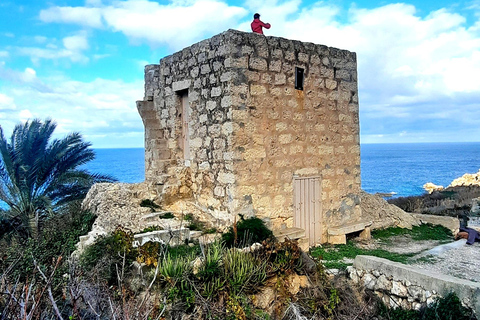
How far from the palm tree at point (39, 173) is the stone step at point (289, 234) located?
6.87 m

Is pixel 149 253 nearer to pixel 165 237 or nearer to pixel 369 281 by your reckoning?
pixel 165 237

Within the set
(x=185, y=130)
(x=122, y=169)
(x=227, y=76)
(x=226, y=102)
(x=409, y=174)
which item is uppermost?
(x=227, y=76)

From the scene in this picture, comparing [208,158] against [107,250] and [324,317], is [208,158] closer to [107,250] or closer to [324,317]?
[107,250]

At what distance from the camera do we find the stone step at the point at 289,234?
7427 mm

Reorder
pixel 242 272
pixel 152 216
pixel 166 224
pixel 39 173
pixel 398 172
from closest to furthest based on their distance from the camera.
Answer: pixel 242 272 < pixel 166 224 < pixel 152 216 < pixel 39 173 < pixel 398 172

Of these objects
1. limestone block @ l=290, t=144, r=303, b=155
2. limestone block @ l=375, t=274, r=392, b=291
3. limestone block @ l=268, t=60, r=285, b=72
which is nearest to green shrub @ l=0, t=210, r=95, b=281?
limestone block @ l=290, t=144, r=303, b=155

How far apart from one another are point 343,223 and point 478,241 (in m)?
3.00

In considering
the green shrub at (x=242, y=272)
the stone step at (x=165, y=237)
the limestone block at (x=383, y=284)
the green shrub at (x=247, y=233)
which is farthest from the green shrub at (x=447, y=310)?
the stone step at (x=165, y=237)

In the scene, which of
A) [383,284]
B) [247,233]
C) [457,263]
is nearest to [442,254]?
[457,263]

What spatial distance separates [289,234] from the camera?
7531mm

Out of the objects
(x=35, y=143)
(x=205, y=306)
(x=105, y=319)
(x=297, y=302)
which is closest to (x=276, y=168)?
(x=297, y=302)

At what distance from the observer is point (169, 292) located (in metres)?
5.09

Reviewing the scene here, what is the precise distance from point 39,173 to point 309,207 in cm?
850

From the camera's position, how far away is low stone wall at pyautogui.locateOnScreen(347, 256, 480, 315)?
5.04 meters
